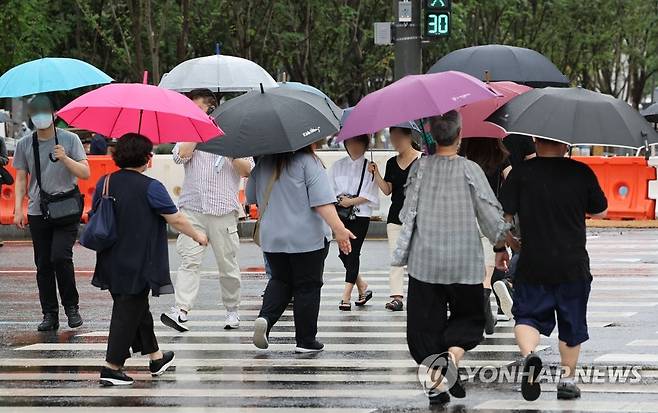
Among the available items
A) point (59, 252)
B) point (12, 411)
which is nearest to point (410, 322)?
point (12, 411)

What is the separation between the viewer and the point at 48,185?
36.7ft

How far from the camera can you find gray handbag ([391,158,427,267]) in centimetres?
824

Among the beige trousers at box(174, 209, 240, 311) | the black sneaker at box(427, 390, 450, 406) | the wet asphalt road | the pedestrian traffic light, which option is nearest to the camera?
the black sneaker at box(427, 390, 450, 406)

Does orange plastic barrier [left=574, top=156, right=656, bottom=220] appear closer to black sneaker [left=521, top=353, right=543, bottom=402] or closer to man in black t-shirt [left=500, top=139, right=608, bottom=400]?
man in black t-shirt [left=500, top=139, right=608, bottom=400]

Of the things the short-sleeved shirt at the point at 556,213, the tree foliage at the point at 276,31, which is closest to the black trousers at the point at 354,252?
the short-sleeved shirt at the point at 556,213

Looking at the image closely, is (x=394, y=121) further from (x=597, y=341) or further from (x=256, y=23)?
(x=256, y=23)

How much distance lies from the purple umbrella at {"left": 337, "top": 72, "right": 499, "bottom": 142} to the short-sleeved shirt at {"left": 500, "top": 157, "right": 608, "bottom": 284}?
0.58 meters

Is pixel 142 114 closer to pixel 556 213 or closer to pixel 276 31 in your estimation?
pixel 556 213

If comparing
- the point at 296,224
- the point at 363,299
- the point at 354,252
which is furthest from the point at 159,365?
the point at 363,299

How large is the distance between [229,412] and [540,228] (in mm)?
2065

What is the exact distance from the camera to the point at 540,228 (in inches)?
326

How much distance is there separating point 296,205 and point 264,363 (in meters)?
1.10

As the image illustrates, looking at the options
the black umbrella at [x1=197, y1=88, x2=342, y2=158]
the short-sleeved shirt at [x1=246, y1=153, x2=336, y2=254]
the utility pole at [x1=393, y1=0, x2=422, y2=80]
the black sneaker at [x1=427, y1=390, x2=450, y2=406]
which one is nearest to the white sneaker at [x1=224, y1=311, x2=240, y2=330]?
the short-sleeved shirt at [x1=246, y1=153, x2=336, y2=254]

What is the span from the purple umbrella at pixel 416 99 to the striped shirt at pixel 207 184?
2.55 metres
